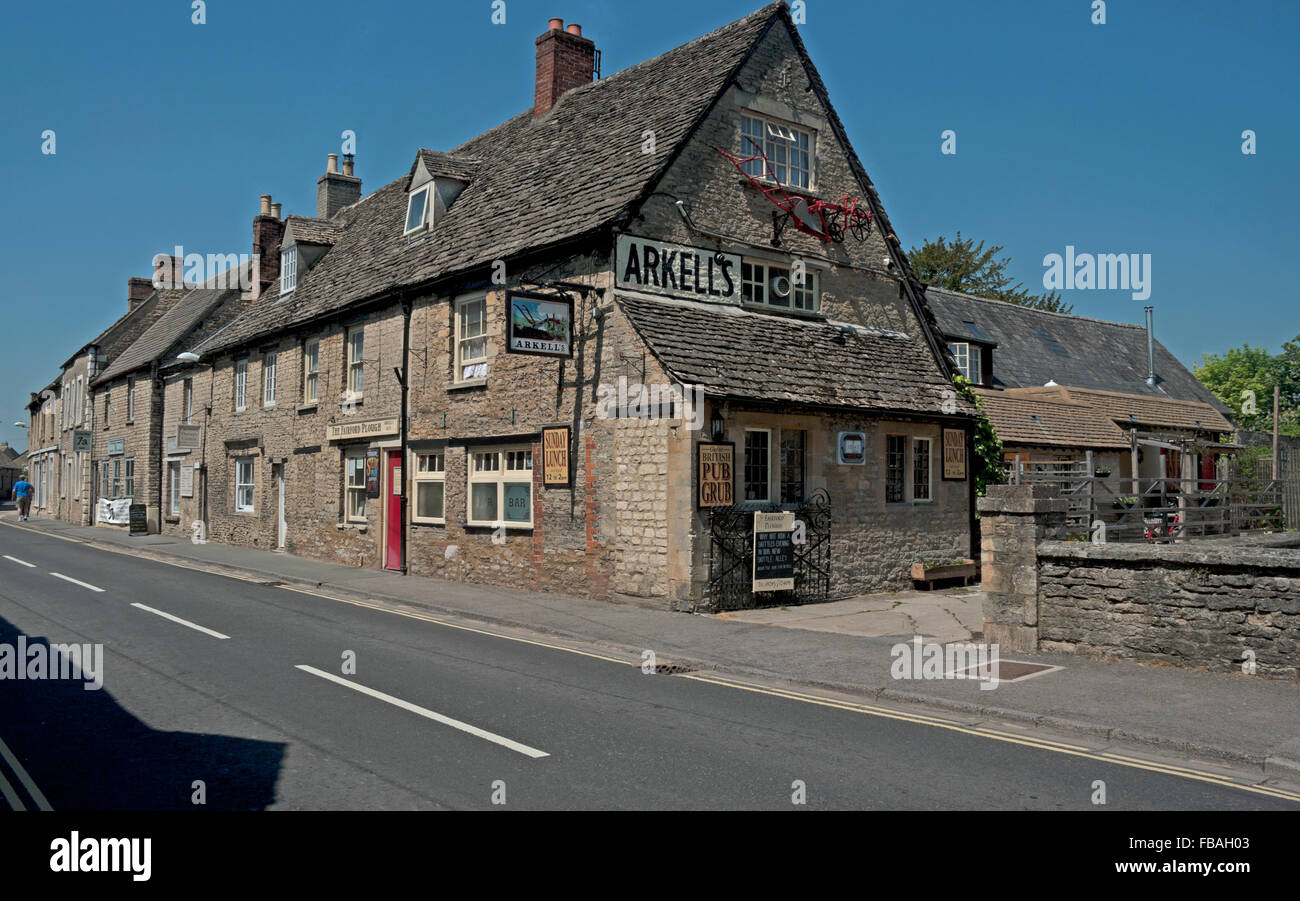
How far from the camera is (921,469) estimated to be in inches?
758

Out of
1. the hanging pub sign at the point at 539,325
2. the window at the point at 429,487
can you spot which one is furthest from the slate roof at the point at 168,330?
the hanging pub sign at the point at 539,325

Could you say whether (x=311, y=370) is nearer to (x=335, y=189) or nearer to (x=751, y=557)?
(x=335, y=189)

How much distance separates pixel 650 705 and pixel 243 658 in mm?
4816

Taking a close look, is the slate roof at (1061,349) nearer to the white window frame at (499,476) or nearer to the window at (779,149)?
the window at (779,149)

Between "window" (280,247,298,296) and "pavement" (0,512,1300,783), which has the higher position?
"window" (280,247,298,296)

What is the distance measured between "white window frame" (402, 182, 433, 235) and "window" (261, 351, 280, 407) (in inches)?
266

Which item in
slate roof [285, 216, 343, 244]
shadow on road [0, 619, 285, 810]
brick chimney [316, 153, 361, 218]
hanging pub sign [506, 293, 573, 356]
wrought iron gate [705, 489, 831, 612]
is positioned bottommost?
shadow on road [0, 619, 285, 810]

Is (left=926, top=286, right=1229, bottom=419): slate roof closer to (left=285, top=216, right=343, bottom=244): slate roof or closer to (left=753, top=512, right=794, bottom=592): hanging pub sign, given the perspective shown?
(left=753, top=512, right=794, bottom=592): hanging pub sign

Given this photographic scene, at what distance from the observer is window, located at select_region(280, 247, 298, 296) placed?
92.9 ft

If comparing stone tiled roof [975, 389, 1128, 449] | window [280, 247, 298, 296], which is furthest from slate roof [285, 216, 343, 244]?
stone tiled roof [975, 389, 1128, 449]

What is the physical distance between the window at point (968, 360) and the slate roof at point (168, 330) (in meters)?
27.0

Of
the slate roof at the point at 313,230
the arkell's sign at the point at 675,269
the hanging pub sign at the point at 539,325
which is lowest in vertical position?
the hanging pub sign at the point at 539,325

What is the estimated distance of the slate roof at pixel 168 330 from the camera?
116 feet
